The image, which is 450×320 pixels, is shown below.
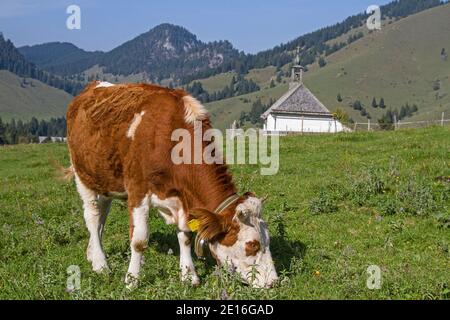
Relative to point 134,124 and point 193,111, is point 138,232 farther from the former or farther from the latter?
point 193,111

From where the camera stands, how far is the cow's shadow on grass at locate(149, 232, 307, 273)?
9.08 metres

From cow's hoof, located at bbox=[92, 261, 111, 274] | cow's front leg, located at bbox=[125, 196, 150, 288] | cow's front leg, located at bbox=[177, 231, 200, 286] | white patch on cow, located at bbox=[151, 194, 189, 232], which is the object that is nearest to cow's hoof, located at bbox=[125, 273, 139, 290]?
cow's front leg, located at bbox=[125, 196, 150, 288]

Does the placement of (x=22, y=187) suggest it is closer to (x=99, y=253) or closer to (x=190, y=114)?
(x=99, y=253)

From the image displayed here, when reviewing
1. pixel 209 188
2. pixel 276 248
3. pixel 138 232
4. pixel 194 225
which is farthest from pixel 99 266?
pixel 276 248

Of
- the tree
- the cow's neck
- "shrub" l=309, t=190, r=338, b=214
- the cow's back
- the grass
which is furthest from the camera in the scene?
the tree

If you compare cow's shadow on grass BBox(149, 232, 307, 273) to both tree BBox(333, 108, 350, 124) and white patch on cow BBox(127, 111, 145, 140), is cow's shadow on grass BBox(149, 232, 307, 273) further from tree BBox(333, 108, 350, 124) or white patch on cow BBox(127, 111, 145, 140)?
tree BBox(333, 108, 350, 124)

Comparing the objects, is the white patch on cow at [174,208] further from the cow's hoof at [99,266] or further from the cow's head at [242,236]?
the cow's hoof at [99,266]

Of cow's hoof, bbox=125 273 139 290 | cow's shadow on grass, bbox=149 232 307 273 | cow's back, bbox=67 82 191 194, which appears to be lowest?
cow's shadow on grass, bbox=149 232 307 273

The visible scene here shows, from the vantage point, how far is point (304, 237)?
35.5 feet

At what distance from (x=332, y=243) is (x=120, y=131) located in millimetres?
4602

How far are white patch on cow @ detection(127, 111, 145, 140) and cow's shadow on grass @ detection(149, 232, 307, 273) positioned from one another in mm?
2165

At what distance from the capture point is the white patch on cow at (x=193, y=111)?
8242mm

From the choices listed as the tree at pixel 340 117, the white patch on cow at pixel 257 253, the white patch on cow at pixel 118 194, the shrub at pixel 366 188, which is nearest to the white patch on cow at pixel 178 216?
the white patch on cow at pixel 257 253

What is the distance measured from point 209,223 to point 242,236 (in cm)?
48
